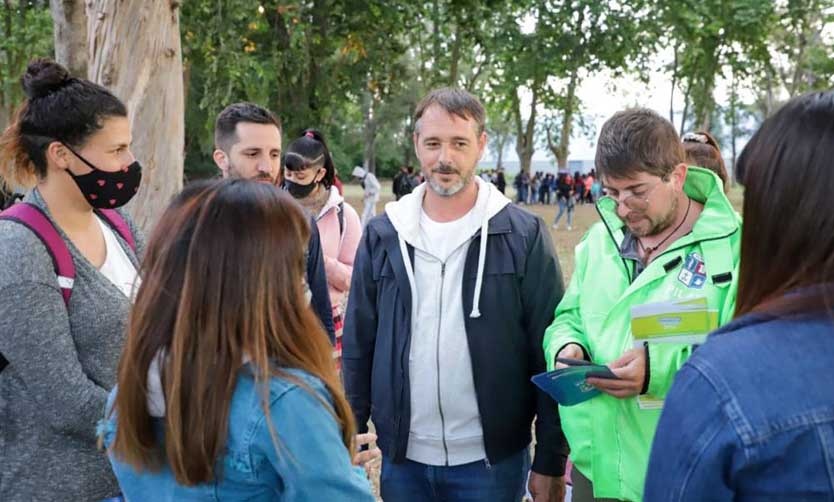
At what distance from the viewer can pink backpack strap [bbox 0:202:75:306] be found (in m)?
2.11

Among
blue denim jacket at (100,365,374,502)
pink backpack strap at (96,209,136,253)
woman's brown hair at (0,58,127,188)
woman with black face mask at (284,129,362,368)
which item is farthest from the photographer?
woman with black face mask at (284,129,362,368)

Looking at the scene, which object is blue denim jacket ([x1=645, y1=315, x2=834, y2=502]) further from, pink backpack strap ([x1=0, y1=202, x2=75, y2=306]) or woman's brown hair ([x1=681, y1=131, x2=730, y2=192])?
woman's brown hair ([x1=681, y1=131, x2=730, y2=192])

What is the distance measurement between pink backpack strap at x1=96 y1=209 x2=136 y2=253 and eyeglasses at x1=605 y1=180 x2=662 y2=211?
5.50ft

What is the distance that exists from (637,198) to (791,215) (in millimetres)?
1227

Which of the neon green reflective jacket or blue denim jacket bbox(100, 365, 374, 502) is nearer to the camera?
blue denim jacket bbox(100, 365, 374, 502)

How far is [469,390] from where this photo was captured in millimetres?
2645

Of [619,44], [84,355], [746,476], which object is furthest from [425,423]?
[619,44]

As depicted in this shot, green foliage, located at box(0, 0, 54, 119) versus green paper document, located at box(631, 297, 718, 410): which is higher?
green foliage, located at box(0, 0, 54, 119)

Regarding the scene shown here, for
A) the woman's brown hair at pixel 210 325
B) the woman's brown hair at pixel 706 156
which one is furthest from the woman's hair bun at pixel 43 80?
the woman's brown hair at pixel 706 156

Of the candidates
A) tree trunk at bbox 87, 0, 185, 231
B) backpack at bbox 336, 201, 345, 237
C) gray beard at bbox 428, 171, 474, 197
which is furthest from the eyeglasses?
tree trunk at bbox 87, 0, 185, 231

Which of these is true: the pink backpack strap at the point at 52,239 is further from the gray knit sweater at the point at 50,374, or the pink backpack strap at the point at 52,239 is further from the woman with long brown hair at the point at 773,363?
the woman with long brown hair at the point at 773,363

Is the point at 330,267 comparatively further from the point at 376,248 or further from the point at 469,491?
the point at 469,491

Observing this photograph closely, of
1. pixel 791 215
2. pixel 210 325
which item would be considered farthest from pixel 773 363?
pixel 210 325

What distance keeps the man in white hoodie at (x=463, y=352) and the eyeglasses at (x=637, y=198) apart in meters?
0.37
